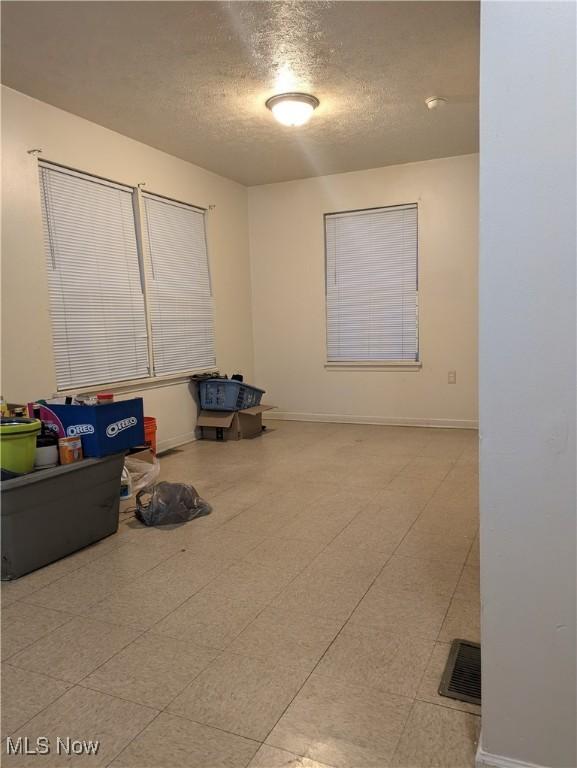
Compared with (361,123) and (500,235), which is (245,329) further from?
(500,235)

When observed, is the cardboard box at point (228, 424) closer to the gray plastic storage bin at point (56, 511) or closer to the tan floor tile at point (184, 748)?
the gray plastic storage bin at point (56, 511)

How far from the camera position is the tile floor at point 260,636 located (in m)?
1.54

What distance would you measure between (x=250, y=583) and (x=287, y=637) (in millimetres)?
465

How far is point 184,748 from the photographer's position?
1.52 meters

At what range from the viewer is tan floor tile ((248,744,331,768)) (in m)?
1.44

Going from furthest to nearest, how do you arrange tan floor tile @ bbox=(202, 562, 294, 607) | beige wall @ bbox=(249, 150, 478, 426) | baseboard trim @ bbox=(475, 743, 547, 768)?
1. beige wall @ bbox=(249, 150, 478, 426)
2. tan floor tile @ bbox=(202, 562, 294, 607)
3. baseboard trim @ bbox=(475, 743, 547, 768)

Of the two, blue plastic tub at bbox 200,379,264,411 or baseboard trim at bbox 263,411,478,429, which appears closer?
blue plastic tub at bbox 200,379,264,411

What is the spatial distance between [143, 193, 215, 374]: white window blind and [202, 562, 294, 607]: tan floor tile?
292 cm

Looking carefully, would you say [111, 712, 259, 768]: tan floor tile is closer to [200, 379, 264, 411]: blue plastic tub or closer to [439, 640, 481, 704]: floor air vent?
[439, 640, 481, 704]: floor air vent

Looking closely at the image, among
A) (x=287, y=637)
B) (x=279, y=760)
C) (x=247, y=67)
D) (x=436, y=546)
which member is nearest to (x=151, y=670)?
(x=287, y=637)

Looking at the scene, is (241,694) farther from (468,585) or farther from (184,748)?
(468,585)

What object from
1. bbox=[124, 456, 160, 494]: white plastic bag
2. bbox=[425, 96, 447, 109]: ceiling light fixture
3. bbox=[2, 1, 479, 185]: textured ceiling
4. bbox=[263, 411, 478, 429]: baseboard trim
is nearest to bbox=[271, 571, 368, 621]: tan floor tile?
bbox=[124, 456, 160, 494]: white plastic bag

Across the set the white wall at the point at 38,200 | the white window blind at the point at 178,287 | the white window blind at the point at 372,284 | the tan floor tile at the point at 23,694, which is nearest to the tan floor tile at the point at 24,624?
the tan floor tile at the point at 23,694

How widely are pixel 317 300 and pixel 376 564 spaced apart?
4.19 m
